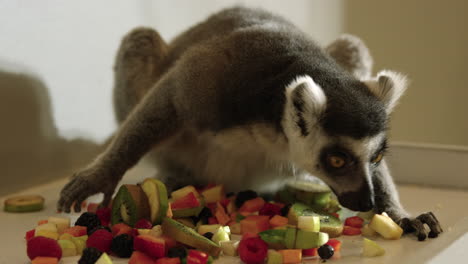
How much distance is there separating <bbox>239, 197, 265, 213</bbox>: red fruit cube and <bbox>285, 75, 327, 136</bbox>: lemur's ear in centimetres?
75

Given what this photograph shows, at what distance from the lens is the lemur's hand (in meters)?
Answer: 4.27

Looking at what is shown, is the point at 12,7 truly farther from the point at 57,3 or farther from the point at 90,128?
the point at 90,128

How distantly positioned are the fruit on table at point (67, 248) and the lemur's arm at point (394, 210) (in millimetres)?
1909

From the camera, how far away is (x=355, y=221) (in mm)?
4246

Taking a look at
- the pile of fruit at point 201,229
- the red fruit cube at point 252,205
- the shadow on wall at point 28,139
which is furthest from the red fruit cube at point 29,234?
the red fruit cube at point 252,205

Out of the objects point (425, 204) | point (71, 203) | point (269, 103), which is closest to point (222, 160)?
point (269, 103)

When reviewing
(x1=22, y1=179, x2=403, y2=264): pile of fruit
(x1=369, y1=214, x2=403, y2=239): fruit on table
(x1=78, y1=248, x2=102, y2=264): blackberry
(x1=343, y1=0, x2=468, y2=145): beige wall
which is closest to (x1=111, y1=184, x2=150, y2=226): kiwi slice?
(x1=22, y1=179, x2=403, y2=264): pile of fruit

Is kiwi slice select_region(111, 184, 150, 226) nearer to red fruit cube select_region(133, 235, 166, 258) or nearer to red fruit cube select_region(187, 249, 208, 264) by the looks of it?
red fruit cube select_region(133, 235, 166, 258)

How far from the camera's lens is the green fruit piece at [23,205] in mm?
4645

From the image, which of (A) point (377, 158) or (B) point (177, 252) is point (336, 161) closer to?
(A) point (377, 158)

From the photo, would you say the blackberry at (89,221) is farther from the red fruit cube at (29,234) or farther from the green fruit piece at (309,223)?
the green fruit piece at (309,223)

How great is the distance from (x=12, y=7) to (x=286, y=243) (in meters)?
2.74

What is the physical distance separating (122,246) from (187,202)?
703 millimetres

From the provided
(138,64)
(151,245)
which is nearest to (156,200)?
(151,245)
